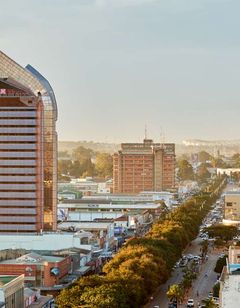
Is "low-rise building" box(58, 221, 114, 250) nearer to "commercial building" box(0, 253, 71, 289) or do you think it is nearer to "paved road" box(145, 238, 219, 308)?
"paved road" box(145, 238, 219, 308)

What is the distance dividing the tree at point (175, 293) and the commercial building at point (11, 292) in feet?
22.7

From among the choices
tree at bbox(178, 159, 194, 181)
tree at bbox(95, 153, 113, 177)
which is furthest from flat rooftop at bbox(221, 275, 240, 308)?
tree at bbox(178, 159, 194, 181)

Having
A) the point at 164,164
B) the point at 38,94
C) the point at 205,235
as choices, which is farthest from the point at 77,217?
the point at 164,164

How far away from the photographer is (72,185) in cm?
10119

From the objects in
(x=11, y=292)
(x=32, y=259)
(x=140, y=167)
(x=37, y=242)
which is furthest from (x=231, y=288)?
(x=140, y=167)

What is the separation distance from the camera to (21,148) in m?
47.5

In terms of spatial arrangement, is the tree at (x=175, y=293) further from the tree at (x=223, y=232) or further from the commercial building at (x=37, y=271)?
the tree at (x=223, y=232)

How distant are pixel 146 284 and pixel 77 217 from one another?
33.2 meters

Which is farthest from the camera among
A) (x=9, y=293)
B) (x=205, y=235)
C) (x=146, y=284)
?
(x=205, y=235)

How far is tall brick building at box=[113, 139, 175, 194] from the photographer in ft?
311

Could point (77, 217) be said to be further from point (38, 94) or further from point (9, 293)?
point (9, 293)

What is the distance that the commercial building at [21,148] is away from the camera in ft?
155

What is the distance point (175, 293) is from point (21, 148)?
15.2m

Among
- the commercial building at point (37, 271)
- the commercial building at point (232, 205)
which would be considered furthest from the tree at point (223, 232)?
the commercial building at point (37, 271)
